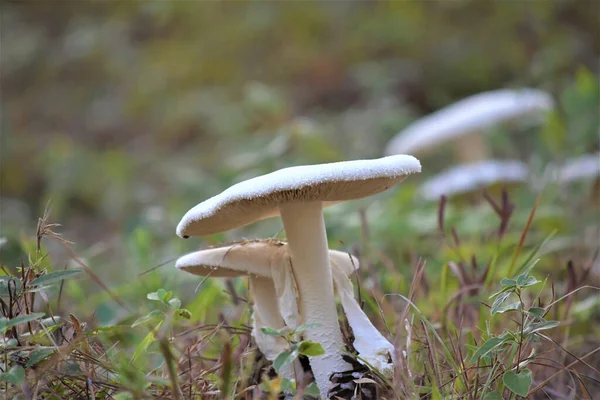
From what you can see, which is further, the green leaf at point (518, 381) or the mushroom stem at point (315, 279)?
the mushroom stem at point (315, 279)

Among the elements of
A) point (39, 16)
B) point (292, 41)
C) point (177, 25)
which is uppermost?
point (39, 16)

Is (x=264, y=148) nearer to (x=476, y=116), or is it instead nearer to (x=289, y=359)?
(x=476, y=116)

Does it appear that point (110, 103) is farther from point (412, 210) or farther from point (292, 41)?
point (412, 210)

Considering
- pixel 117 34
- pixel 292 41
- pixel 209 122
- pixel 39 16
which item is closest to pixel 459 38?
pixel 292 41

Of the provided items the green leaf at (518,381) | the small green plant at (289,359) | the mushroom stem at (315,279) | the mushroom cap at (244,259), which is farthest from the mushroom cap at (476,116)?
the small green plant at (289,359)

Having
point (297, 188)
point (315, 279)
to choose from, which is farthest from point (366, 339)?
point (297, 188)

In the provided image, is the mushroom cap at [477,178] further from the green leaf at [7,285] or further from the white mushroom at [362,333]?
the green leaf at [7,285]
